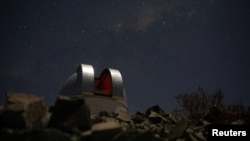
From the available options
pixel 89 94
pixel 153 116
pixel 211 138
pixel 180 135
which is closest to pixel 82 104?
pixel 180 135

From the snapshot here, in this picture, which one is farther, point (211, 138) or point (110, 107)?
point (110, 107)

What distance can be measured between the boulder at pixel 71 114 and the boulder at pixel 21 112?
0.97 ft

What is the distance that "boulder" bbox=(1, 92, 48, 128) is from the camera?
4.13m

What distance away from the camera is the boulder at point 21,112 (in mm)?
4133

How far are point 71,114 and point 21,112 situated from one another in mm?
759

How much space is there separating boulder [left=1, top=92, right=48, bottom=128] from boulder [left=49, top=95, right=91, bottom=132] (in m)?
0.29

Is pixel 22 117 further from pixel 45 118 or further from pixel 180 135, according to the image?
pixel 180 135

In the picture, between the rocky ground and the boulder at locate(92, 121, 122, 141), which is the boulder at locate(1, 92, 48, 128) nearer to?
the rocky ground

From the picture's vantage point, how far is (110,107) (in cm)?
1478

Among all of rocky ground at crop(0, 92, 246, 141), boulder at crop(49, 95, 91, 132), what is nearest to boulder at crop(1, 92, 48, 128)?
rocky ground at crop(0, 92, 246, 141)

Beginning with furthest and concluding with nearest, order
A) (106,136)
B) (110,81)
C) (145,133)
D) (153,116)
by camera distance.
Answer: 1. (110,81)
2. (153,116)
3. (145,133)
4. (106,136)

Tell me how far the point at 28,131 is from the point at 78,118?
2.65 feet

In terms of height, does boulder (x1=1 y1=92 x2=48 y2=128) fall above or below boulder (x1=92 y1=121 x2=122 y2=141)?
above

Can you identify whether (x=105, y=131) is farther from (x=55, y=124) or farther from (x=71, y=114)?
(x=55, y=124)
